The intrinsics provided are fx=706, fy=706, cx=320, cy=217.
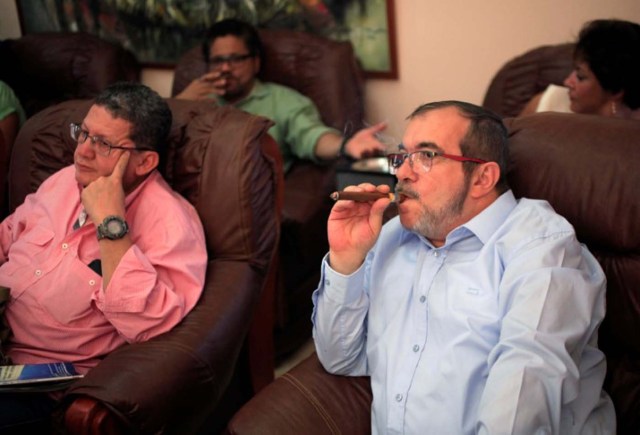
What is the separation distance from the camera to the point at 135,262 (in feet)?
5.57

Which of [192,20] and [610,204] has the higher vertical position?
[192,20]

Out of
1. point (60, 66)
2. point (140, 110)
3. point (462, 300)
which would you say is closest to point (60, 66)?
point (60, 66)

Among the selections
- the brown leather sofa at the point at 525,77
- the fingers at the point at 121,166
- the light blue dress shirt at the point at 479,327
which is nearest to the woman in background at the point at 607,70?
the brown leather sofa at the point at 525,77

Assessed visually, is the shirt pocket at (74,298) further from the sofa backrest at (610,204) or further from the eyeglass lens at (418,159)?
the sofa backrest at (610,204)

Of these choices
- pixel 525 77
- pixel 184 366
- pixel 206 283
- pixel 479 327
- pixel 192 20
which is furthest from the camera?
pixel 192 20

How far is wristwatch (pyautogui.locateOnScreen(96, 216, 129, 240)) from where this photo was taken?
174 centimetres

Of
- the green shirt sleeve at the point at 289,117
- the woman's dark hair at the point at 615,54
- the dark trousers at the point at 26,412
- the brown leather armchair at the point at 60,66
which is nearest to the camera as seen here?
the dark trousers at the point at 26,412

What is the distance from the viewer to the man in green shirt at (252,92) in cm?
282

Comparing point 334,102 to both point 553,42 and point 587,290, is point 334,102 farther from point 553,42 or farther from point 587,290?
point 587,290

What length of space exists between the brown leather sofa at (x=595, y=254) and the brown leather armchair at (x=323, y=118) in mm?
970

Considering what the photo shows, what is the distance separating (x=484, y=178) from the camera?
59.9 inches

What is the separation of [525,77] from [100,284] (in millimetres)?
1689

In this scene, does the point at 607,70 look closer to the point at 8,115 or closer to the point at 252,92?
the point at 252,92

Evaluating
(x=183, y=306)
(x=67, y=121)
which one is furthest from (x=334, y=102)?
(x=183, y=306)
